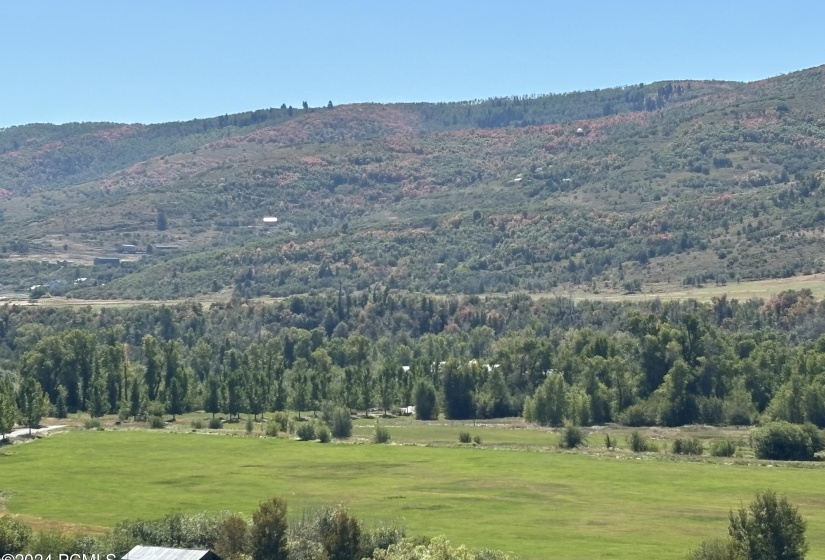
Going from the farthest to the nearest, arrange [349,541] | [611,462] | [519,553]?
[611,462] < [519,553] < [349,541]

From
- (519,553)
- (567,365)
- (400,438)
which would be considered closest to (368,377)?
(567,365)

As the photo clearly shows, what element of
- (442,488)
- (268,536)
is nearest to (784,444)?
(442,488)

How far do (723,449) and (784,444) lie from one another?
15.0 ft

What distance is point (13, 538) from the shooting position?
66.8 meters

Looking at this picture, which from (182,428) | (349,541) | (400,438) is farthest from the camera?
(182,428)

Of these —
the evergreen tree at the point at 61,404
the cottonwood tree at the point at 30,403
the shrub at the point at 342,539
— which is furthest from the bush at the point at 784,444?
the evergreen tree at the point at 61,404

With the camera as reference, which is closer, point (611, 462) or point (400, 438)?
point (611, 462)

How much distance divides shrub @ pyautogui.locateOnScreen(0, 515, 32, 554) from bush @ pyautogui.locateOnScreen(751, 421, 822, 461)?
63.2 meters

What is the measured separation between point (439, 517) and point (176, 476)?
84.9 feet

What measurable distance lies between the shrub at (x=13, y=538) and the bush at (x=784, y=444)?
2489 inches

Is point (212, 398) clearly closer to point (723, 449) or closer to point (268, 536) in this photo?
point (723, 449)

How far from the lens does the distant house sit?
210ft

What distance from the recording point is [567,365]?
15862 cm

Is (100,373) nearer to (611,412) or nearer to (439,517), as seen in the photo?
(611,412)
